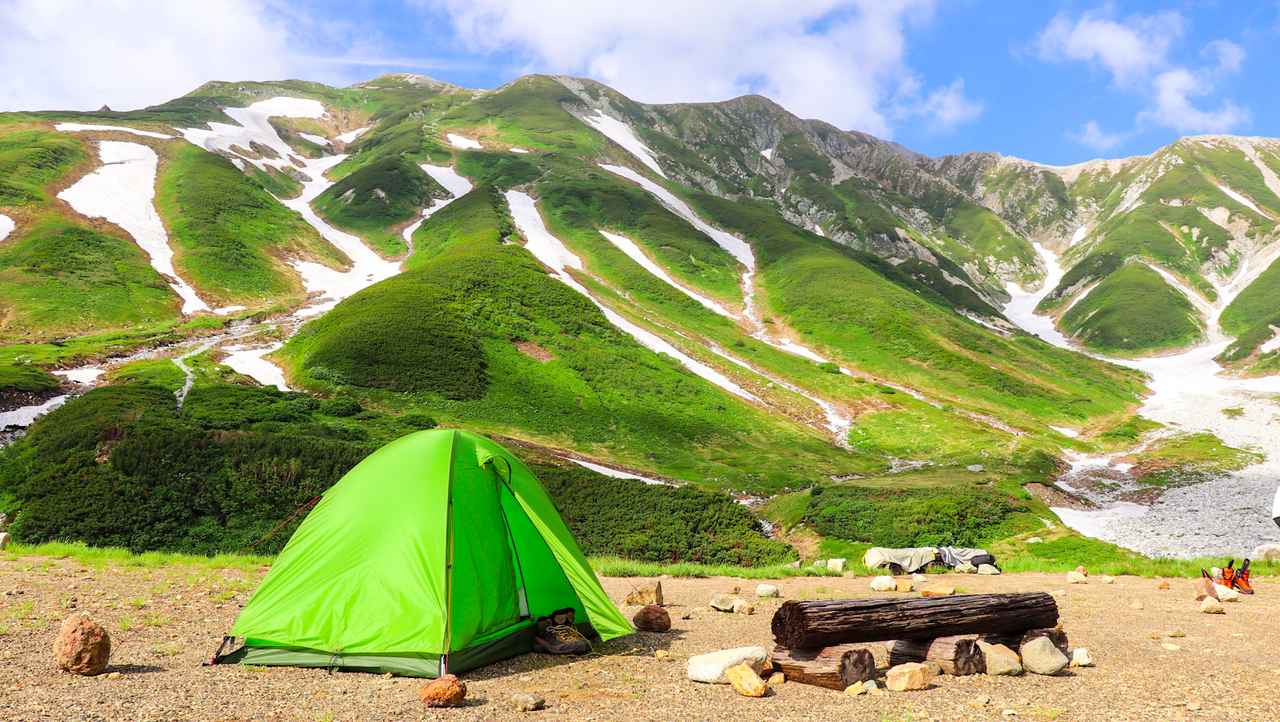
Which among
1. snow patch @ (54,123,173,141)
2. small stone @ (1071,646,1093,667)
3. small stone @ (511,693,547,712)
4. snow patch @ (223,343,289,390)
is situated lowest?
small stone @ (511,693,547,712)

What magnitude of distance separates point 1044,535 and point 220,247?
106 m

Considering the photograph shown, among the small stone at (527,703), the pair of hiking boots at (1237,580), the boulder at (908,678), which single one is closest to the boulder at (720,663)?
the boulder at (908,678)

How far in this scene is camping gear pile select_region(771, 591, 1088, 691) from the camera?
10234 millimetres

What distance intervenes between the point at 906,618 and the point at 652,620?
4997 millimetres

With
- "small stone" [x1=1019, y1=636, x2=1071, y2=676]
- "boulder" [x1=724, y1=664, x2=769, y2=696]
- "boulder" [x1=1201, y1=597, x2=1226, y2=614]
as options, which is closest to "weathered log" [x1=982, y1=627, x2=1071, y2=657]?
"small stone" [x1=1019, y1=636, x2=1071, y2=676]

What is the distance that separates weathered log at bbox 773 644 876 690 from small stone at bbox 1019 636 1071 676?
2448 mm

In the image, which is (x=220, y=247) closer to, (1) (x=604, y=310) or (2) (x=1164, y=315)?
(1) (x=604, y=310)

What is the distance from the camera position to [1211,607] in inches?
593

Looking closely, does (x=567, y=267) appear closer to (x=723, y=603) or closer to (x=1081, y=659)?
(x=723, y=603)

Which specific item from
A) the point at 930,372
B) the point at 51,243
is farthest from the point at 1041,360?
the point at 51,243

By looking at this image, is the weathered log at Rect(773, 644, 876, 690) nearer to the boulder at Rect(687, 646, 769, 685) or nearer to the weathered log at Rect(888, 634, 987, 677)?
the boulder at Rect(687, 646, 769, 685)

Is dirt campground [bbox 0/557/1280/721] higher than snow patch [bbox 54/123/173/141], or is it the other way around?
snow patch [bbox 54/123/173/141]

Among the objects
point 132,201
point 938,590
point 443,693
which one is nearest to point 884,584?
point 938,590

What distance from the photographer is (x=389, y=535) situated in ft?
38.1
